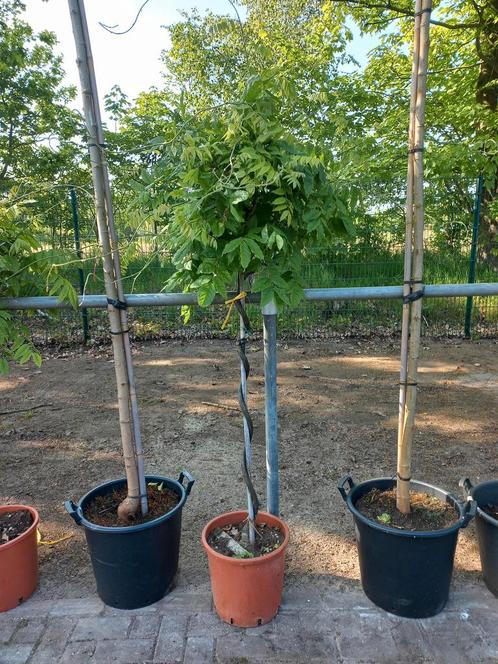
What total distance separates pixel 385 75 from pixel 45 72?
7141 mm

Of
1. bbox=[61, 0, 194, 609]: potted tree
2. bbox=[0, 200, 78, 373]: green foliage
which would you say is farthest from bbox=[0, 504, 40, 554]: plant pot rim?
bbox=[0, 200, 78, 373]: green foliage

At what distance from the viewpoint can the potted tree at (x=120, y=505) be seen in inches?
77.7

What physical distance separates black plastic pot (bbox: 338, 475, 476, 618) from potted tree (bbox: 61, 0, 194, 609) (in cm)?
94

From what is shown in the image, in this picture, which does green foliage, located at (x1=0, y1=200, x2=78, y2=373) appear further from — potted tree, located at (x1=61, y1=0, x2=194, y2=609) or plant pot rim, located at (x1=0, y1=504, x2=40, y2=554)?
plant pot rim, located at (x1=0, y1=504, x2=40, y2=554)

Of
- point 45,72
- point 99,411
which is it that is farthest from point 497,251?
point 45,72

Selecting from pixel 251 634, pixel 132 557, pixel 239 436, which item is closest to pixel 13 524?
pixel 132 557

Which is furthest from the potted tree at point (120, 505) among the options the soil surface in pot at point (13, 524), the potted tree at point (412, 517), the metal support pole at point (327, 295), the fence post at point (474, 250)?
the fence post at point (474, 250)

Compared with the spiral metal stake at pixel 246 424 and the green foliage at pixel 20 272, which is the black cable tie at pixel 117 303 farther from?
the spiral metal stake at pixel 246 424

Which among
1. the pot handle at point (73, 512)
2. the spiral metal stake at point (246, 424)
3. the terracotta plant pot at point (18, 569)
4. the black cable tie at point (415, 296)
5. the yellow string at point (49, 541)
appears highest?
the black cable tie at point (415, 296)

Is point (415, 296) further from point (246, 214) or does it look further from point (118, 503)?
point (118, 503)

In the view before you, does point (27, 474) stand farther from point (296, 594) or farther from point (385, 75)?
point (385, 75)

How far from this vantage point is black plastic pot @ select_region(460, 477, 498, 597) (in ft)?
7.18

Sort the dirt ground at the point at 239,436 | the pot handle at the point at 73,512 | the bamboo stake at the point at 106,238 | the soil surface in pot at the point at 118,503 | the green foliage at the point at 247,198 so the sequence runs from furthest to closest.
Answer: the dirt ground at the point at 239,436
the soil surface in pot at the point at 118,503
the pot handle at the point at 73,512
the bamboo stake at the point at 106,238
the green foliage at the point at 247,198

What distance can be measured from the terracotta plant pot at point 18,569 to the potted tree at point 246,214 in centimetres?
90
